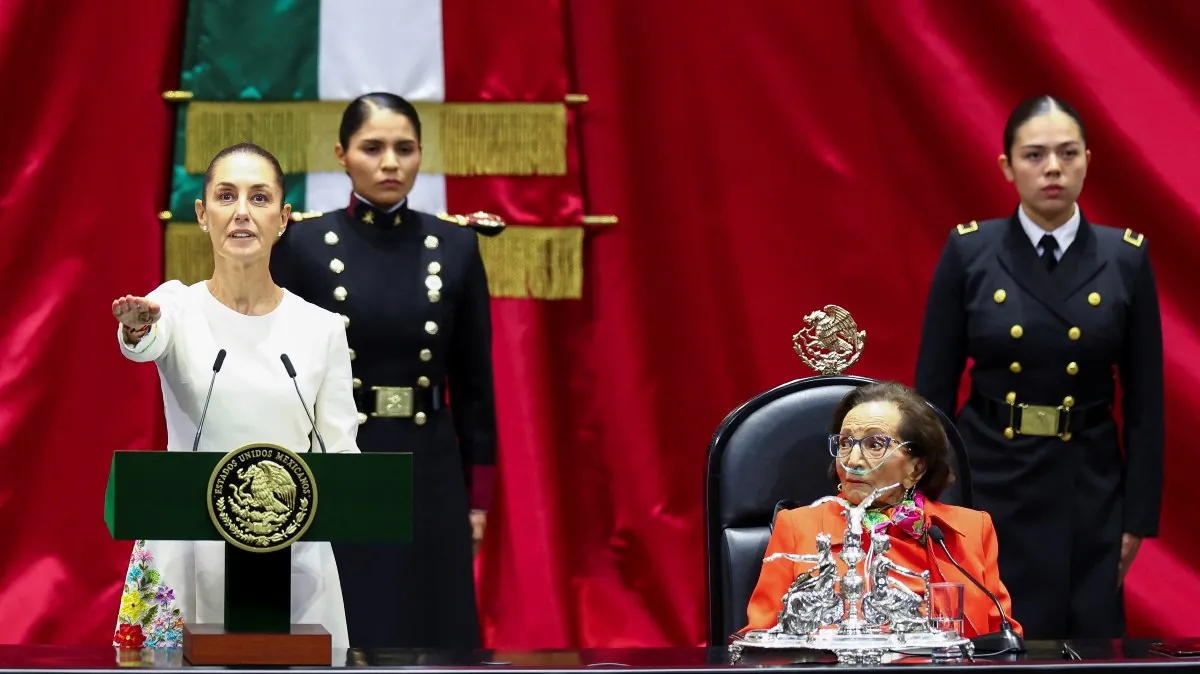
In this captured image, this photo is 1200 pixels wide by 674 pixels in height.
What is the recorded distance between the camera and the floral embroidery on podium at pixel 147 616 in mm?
2211

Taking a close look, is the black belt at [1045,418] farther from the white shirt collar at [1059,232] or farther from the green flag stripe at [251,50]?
the green flag stripe at [251,50]

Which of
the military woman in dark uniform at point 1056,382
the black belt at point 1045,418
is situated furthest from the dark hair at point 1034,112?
the black belt at point 1045,418

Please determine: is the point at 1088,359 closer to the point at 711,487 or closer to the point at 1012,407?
the point at 1012,407

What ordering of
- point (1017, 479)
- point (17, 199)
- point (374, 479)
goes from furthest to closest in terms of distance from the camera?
point (17, 199) < point (1017, 479) < point (374, 479)

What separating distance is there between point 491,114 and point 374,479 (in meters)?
2.30

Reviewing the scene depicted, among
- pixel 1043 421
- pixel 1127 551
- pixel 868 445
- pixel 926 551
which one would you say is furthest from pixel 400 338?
pixel 1127 551

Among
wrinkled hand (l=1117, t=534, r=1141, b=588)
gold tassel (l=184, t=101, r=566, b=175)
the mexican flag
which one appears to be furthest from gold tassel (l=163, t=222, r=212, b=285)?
wrinkled hand (l=1117, t=534, r=1141, b=588)

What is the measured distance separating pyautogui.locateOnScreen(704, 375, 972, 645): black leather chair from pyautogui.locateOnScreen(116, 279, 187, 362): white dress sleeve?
0.89 meters

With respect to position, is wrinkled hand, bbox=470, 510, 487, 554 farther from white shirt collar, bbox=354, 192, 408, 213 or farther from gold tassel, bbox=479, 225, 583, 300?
gold tassel, bbox=479, 225, 583, 300

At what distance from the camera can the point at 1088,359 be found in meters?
3.50

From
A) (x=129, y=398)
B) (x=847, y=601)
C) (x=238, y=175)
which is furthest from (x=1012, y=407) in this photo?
(x=129, y=398)

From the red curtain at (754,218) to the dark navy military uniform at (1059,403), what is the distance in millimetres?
948

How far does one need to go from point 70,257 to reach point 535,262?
3.90 ft

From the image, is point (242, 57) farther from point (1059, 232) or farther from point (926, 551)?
point (926, 551)
